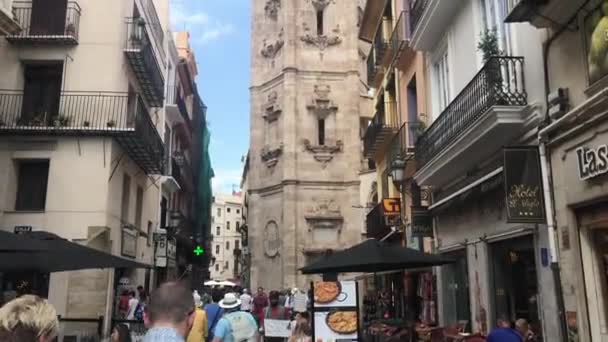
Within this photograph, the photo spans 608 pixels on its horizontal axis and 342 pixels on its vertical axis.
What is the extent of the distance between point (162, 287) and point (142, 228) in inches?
851

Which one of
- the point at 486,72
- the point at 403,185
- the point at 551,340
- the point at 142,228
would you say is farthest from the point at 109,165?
the point at 551,340

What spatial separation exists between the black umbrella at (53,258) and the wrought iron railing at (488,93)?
6.70 m

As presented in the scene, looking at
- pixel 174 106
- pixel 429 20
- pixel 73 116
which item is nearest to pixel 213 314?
pixel 429 20

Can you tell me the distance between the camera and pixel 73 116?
59.7 ft

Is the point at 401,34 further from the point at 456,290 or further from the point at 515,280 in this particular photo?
the point at 515,280

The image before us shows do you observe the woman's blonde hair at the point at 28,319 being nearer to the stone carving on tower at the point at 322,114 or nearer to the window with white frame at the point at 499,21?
the window with white frame at the point at 499,21

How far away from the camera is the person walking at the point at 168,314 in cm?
278

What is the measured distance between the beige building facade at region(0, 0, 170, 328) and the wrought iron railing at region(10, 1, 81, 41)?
3cm

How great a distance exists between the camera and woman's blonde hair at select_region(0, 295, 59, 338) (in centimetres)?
256

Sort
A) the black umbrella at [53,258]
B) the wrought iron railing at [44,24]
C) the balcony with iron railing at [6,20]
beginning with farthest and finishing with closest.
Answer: the wrought iron railing at [44,24]
the balcony with iron railing at [6,20]
the black umbrella at [53,258]

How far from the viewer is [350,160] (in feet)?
123

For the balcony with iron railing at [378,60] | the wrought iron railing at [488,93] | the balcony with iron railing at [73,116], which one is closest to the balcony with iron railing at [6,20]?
the balcony with iron railing at [73,116]

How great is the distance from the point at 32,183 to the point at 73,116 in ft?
7.81

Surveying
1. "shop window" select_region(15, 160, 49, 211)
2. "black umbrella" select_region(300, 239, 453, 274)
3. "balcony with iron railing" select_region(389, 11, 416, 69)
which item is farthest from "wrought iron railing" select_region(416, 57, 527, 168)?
"shop window" select_region(15, 160, 49, 211)
